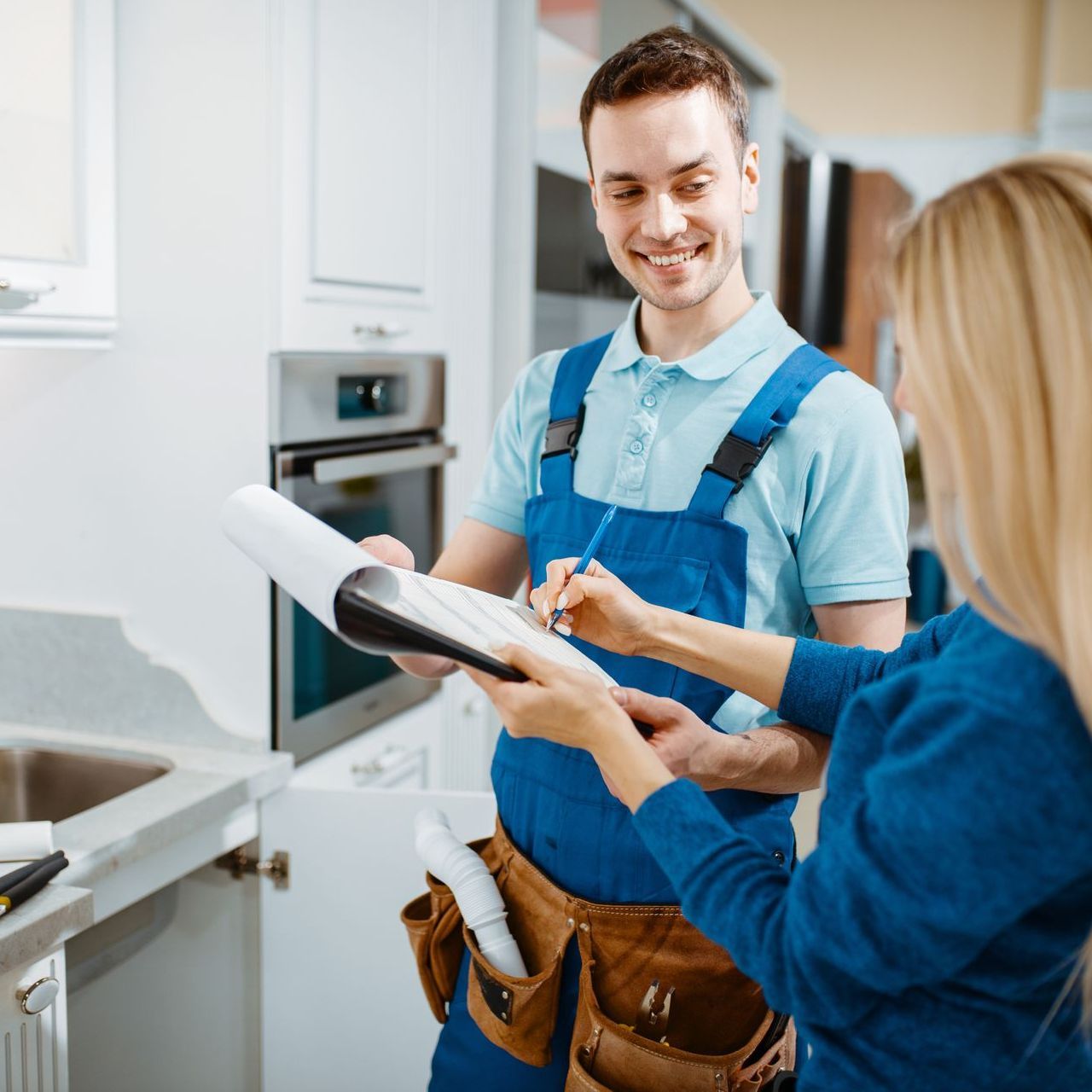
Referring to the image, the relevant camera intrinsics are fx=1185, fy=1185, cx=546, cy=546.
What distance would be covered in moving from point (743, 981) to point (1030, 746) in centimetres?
53

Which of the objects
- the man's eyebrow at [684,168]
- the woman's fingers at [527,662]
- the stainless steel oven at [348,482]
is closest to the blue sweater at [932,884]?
the woman's fingers at [527,662]

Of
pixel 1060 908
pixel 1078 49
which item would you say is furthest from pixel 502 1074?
pixel 1078 49

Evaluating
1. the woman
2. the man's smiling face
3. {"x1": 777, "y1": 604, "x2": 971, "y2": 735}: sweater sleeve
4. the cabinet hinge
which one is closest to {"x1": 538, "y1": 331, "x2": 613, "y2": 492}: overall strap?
the man's smiling face

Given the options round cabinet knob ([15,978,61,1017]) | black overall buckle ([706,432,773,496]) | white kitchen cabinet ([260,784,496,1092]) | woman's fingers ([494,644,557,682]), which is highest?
black overall buckle ([706,432,773,496])

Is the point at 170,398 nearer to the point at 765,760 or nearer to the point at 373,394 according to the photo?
the point at 373,394

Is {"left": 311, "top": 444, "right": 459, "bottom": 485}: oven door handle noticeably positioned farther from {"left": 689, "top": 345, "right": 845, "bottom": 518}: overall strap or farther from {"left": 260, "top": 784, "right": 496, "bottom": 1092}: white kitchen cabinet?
{"left": 689, "top": 345, "right": 845, "bottom": 518}: overall strap

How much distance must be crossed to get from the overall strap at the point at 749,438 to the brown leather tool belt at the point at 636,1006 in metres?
0.39

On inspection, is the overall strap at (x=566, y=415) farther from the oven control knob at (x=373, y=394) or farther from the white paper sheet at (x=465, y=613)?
the oven control knob at (x=373, y=394)

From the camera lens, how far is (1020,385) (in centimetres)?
68

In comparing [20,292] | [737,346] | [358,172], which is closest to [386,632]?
[737,346]

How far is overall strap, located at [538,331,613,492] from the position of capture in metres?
1.25

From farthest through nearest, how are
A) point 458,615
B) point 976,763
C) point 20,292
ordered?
1. point 20,292
2. point 458,615
3. point 976,763

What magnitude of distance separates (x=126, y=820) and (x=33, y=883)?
0.76ft

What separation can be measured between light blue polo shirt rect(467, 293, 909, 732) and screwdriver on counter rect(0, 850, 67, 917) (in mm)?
636
